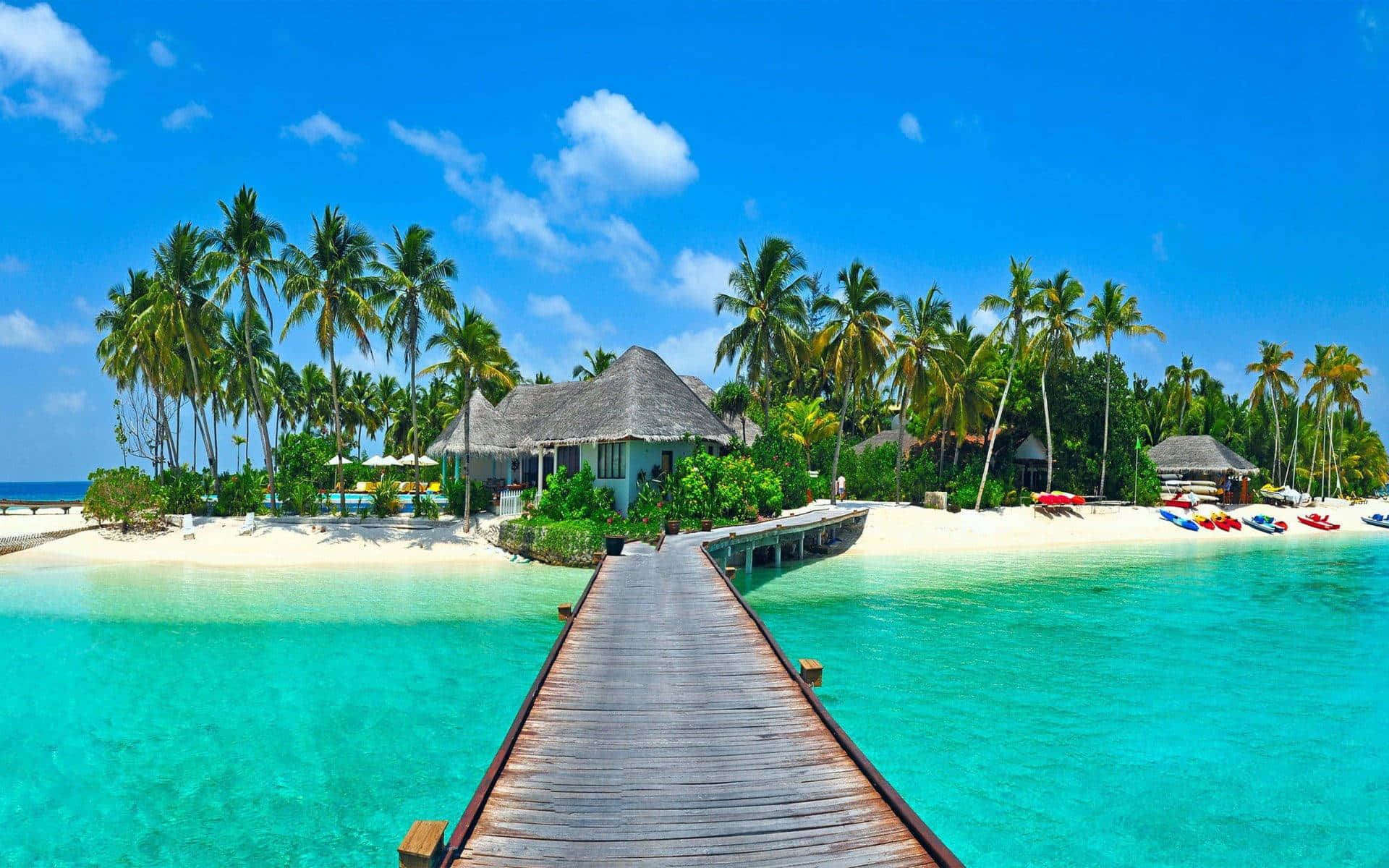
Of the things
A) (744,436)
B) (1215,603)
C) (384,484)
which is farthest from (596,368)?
(1215,603)

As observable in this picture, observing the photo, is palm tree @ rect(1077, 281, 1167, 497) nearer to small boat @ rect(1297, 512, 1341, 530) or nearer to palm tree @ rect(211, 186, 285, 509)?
small boat @ rect(1297, 512, 1341, 530)

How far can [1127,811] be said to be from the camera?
26.5 ft

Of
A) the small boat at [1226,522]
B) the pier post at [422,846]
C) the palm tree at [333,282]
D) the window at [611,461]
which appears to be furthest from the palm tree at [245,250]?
the small boat at [1226,522]

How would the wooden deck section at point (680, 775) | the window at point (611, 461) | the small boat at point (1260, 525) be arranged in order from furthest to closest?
the small boat at point (1260, 525)
the window at point (611, 461)
the wooden deck section at point (680, 775)

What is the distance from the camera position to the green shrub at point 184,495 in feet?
101

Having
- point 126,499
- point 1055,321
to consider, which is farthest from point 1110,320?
point 126,499

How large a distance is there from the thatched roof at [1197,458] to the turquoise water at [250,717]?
4433 centimetres

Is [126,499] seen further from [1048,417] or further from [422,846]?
[1048,417]

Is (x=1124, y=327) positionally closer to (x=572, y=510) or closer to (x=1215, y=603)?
(x=1215, y=603)

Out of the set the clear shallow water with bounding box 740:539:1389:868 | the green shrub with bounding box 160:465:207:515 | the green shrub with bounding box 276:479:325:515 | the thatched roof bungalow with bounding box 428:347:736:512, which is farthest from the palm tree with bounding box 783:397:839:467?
the green shrub with bounding box 160:465:207:515

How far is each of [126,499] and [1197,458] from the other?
2253 inches

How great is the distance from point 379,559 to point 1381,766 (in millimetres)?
25763

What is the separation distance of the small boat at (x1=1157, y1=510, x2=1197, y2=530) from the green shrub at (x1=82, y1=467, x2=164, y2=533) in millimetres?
45793

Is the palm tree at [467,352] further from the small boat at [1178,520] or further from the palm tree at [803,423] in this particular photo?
the small boat at [1178,520]
